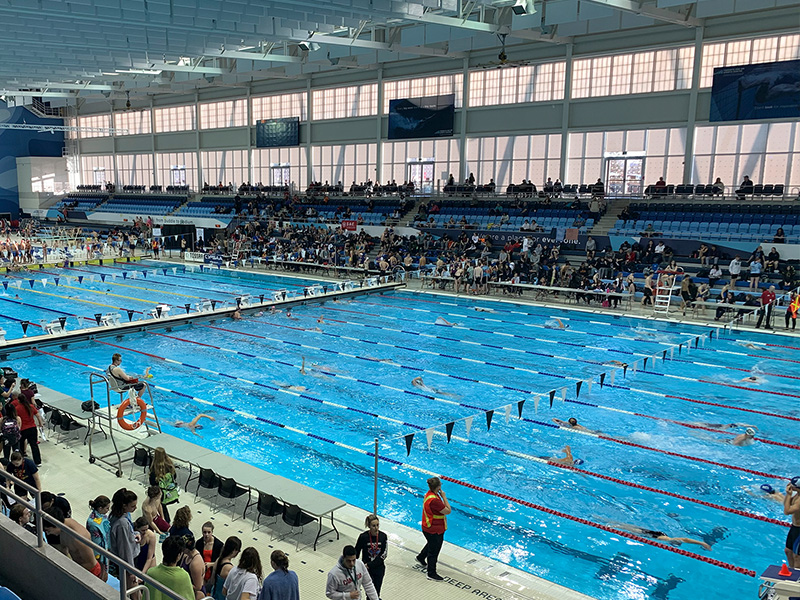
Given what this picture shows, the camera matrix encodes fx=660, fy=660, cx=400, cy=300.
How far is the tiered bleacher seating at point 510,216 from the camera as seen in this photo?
86.5 ft

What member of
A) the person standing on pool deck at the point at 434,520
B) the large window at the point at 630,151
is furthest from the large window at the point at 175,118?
the person standing on pool deck at the point at 434,520

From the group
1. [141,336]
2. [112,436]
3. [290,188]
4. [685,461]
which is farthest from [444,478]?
[290,188]

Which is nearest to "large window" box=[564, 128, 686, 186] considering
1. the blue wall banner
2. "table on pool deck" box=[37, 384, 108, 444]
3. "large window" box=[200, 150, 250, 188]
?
the blue wall banner

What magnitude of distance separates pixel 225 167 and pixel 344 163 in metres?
10.5

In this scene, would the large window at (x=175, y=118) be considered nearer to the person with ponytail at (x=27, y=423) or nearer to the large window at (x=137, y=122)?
the large window at (x=137, y=122)

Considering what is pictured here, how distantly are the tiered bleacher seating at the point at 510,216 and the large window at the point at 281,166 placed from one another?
11.7 m

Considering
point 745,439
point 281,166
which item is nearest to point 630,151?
point 745,439

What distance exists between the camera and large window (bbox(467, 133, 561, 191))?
29500 mm

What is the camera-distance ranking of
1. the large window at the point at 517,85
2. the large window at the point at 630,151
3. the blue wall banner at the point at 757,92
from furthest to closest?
1. the large window at the point at 517,85
2. the large window at the point at 630,151
3. the blue wall banner at the point at 757,92

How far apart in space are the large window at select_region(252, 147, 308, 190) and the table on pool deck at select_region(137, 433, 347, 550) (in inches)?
1265

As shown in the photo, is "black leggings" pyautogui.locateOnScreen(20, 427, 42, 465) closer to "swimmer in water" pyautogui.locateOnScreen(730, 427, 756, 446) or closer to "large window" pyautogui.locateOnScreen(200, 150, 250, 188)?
"swimmer in water" pyautogui.locateOnScreen(730, 427, 756, 446)

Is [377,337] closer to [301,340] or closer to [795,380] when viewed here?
[301,340]

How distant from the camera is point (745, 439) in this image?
1012 centimetres

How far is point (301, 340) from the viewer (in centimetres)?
1661
